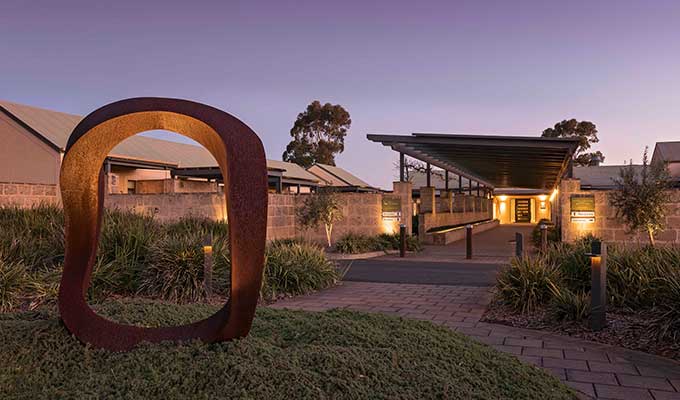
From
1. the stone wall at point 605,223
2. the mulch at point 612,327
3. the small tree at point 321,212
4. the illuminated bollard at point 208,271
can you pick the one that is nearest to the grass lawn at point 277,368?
the mulch at point 612,327

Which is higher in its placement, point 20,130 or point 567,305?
point 20,130

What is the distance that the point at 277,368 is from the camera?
319 cm

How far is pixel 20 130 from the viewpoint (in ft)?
72.7

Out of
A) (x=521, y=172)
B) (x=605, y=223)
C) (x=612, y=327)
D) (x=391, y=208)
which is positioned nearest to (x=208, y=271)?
(x=612, y=327)

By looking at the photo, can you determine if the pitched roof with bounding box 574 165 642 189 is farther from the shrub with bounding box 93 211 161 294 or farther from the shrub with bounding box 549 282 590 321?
the shrub with bounding box 93 211 161 294

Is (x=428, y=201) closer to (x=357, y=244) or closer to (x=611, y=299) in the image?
(x=357, y=244)

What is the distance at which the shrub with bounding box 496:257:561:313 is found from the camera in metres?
6.62

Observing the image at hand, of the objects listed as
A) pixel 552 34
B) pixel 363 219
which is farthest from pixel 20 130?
pixel 552 34

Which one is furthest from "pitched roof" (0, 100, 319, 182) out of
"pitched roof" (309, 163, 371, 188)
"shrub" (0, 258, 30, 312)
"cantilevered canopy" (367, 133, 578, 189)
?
"shrub" (0, 258, 30, 312)

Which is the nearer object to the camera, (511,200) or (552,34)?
(552,34)

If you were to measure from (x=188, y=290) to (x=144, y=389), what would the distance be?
4476 millimetres

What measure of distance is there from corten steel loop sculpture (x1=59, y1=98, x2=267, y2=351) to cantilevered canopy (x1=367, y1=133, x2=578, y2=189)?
13917 millimetres

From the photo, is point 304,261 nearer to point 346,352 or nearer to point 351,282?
point 351,282

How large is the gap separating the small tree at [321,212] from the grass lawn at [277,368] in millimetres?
12426
